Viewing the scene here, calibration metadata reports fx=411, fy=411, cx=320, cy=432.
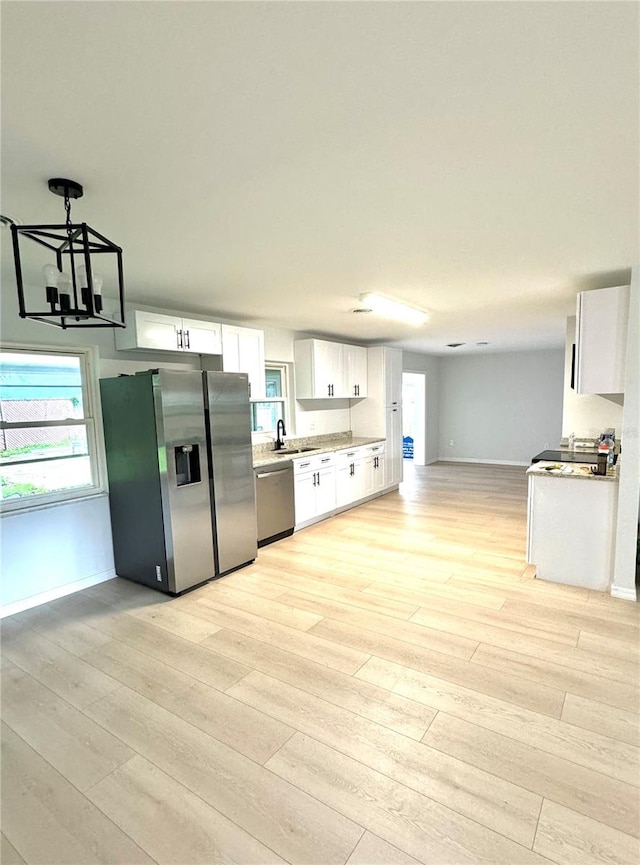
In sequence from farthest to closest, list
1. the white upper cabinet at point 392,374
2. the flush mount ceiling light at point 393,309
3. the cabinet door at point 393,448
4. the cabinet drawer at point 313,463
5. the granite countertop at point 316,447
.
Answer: the cabinet door at point 393,448
the white upper cabinet at point 392,374
the cabinet drawer at point 313,463
the granite countertop at point 316,447
the flush mount ceiling light at point 393,309

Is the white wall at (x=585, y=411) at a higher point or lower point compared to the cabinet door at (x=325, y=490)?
higher

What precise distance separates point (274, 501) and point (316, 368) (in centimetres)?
200

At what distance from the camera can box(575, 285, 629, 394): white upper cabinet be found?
317cm

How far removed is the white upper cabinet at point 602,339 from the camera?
3.17 meters

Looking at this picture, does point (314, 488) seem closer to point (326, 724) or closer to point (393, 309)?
point (393, 309)

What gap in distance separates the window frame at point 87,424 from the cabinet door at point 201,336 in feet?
2.67

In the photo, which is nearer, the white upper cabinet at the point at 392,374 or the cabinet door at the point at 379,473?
the cabinet door at the point at 379,473

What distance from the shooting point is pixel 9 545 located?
3.17 metres

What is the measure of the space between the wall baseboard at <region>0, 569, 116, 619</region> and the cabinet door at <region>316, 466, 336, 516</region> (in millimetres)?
2427

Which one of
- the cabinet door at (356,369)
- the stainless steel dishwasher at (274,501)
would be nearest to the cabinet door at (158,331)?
the stainless steel dishwasher at (274,501)

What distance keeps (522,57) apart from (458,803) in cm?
252

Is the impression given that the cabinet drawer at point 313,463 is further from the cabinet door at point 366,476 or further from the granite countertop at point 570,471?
the granite countertop at point 570,471

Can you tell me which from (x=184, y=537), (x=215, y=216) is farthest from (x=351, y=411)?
(x=215, y=216)

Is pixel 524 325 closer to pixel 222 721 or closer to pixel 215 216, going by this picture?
pixel 215 216
